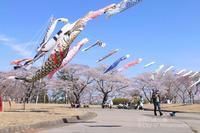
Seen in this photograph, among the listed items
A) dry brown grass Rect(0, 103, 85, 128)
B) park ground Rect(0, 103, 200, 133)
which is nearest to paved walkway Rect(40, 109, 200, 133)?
park ground Rect(0, 103, 200, 133)

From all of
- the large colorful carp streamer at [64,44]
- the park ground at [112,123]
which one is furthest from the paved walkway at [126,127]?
the large colorful carp streamer at [64,44]

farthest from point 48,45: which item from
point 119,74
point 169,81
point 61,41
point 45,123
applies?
point 169,81

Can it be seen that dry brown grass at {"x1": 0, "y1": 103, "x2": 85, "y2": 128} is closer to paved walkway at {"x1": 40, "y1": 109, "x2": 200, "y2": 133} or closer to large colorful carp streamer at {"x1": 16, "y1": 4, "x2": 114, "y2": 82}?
paved walkway at {"x1": 40, "y1": 109, "x2": 200, "y2": 133}

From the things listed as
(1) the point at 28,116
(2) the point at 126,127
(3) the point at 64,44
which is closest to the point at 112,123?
(2) the point at 126,127

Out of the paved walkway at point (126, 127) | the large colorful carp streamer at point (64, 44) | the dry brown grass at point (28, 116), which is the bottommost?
the paved walkway at point (126, 127)

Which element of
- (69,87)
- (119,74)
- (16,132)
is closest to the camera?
(16,132)

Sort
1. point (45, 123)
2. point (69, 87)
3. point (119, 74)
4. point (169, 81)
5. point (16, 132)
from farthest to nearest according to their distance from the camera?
point (169, 81)
point (119, 74)
point (69, 87)
point (45, 123)
point (16, 132)

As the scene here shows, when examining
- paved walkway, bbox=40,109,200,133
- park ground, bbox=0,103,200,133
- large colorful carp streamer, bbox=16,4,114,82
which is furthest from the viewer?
large colorful carp streamer, bbox=16,4,114,82

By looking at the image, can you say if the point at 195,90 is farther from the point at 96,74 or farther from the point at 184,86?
the point at 96,74

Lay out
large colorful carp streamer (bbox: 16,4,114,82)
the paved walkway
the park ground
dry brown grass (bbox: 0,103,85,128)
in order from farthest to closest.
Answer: large colorful carp streamer (bbox: 16,4,114,82)
dry brown grass (bbox: 0,103,85,128)
the park ground
the paved walkway

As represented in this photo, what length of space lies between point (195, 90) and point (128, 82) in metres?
22.4

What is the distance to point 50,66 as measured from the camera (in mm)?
25094

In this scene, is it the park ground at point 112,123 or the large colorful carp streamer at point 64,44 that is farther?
the large colorful carp streamer at point 64,44

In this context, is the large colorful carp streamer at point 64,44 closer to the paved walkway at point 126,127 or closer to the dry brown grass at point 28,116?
the dry brown grass at point 28,116
